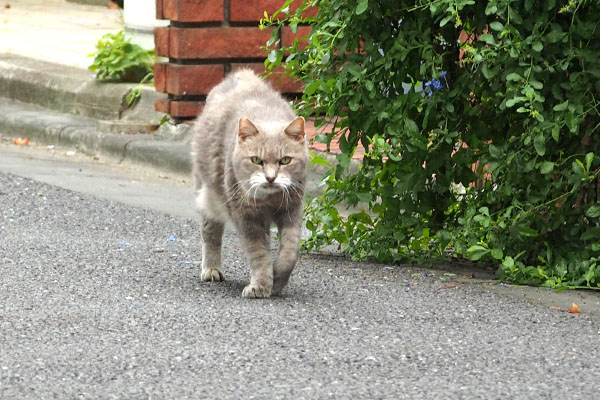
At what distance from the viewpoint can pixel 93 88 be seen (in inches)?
413

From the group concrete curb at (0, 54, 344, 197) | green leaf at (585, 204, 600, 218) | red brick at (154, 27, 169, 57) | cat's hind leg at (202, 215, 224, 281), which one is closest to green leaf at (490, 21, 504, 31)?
green leaf at (585, 204, 600, 218)

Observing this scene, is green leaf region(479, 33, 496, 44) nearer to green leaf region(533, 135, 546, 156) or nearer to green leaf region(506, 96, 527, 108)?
green leaf region(506, 96, 527, 108)

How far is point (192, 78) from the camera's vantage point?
9.33 m

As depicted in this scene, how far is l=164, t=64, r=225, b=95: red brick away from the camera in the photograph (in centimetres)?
928

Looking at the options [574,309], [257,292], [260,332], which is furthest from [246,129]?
[574,309]

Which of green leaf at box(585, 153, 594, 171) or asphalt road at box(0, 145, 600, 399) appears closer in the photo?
asphalt road at box(0, 145, 600, 399)

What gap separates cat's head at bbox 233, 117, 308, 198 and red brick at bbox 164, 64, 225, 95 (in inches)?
161

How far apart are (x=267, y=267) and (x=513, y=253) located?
1214mm

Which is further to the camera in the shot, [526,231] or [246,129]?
[526,231]

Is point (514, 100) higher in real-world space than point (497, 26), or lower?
lower

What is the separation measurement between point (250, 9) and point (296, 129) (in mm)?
4330

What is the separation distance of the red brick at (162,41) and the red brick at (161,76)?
0.30ft

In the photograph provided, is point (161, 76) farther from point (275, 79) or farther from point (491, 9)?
point (491, 9)

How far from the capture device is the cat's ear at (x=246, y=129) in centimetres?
518
